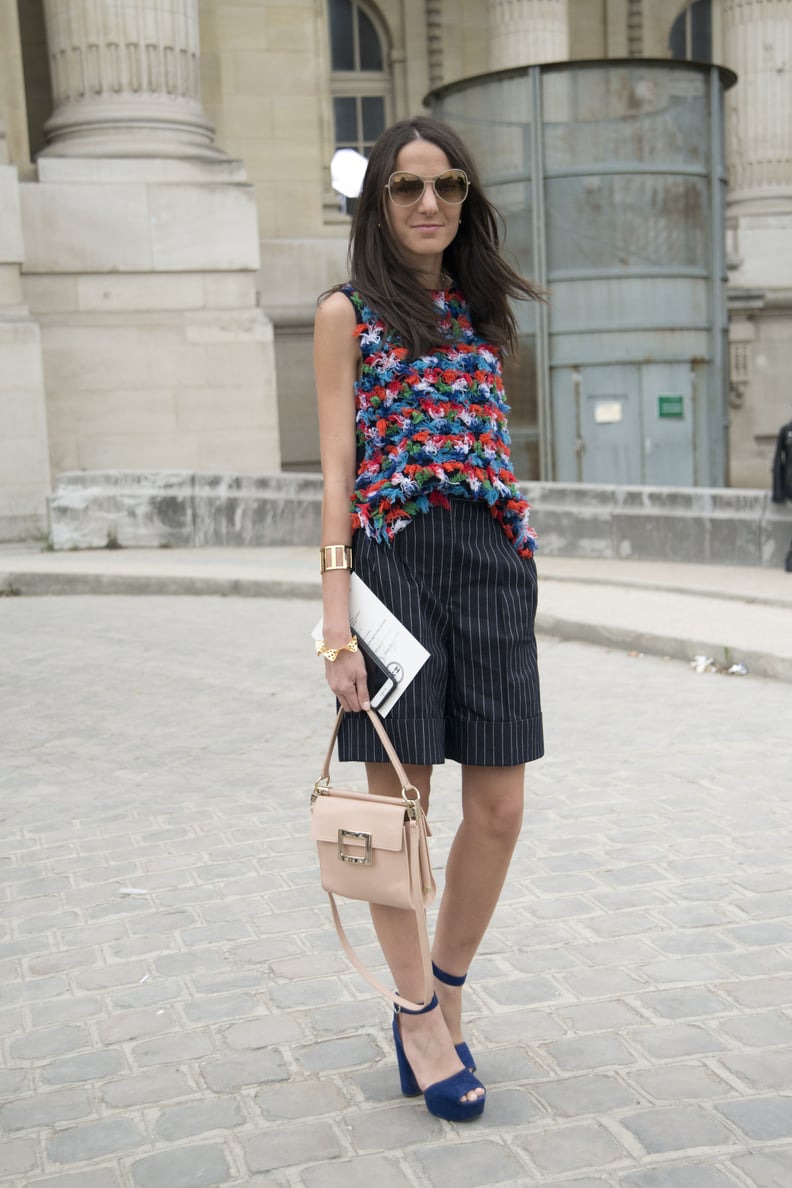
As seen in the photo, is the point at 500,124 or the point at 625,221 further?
the point at 625,221

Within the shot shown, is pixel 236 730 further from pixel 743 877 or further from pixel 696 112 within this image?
pixel 696 112

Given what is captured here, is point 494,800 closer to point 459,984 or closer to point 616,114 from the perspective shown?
point 459,984

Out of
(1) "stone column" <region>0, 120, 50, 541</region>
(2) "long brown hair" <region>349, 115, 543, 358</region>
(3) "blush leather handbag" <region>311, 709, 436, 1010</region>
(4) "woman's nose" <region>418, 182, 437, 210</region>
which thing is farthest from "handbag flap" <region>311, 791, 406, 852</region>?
(1) "stone column" <region>0, 120, 50, 541</region>

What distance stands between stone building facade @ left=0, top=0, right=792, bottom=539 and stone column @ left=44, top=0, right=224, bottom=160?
0.07 feet

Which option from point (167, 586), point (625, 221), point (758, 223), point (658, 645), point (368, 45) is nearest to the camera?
point (658, 645)

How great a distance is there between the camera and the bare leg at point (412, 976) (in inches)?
120

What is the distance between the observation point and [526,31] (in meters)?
20.5

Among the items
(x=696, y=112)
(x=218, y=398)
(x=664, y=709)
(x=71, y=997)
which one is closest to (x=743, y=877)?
(x=71, y=997)

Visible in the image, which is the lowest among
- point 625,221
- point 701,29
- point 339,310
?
point 339,310

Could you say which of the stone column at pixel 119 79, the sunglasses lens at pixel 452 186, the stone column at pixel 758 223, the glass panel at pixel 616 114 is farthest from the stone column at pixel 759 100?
the sunglasses lens at pixel 452 186

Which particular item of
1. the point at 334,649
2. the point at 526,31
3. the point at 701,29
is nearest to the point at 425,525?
the point at 334,649

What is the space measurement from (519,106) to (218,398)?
486cm

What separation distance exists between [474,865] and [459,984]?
29cm

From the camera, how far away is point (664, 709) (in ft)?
23.9
